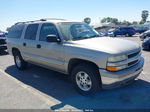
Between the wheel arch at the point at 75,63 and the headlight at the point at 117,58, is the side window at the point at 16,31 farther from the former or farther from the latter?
the headlight at the point at 117,58

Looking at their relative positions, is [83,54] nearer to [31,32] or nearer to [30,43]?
[30,43]

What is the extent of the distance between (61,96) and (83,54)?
4.21ft

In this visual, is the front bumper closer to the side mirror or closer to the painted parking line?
the painted parking line

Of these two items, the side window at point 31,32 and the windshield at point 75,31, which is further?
the side window at point 31,32

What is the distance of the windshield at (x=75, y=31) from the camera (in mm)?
4320

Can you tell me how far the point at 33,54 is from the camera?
542cm

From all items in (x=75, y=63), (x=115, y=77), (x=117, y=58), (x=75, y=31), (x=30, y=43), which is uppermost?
(x=75, y=31)

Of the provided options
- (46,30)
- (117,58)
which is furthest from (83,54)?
(46,30)

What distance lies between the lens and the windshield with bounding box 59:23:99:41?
4.32 m

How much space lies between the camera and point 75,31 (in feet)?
15.0

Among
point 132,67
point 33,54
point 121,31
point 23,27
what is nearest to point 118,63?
point 132,67

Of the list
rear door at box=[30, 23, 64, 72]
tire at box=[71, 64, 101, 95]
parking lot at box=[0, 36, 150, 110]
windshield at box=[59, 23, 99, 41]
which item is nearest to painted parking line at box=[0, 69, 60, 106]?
parking lot at box=[0, 36, 150, 110]

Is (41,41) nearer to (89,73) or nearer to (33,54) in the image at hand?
(33,54)

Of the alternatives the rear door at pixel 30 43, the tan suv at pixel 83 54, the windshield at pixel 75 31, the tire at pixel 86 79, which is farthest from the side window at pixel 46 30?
the tire at pixel 86 79
